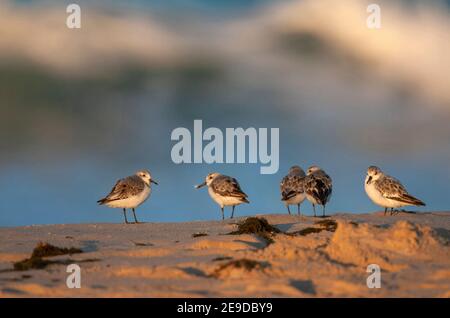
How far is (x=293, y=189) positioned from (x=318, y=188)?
0.93 metres

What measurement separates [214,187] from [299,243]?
464 inches

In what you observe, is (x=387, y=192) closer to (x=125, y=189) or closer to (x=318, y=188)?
(x=318, y=188)

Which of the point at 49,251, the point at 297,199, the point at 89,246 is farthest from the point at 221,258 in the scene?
the point at 297,199

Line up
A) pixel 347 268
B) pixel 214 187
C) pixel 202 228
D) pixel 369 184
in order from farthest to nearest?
1. pixel 214 187
2. pixel 369 184
3. pixel 202 228
4. pixel 347 268

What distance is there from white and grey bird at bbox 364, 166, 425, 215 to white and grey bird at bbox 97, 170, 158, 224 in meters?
7.55

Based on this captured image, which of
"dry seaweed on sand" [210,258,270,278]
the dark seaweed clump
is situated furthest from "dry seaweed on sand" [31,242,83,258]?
"dry seaweed on sand" [210,258,270,278]

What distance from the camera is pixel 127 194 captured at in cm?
3086

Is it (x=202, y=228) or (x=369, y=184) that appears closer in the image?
(x=202, y=228)

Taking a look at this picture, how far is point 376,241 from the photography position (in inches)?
776

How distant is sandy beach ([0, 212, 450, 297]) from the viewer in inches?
650

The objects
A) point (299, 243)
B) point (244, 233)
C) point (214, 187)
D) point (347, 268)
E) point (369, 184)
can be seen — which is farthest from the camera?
point (214, 187)

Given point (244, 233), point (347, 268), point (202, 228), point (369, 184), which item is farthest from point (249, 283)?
point (369, 184)
